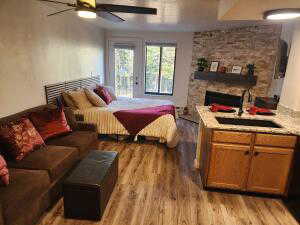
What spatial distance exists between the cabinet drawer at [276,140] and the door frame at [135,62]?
489cm

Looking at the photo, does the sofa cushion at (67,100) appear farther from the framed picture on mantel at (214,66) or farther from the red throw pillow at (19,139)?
the framed picture on mantel at (214,66)

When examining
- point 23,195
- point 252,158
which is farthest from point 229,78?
point 23,195

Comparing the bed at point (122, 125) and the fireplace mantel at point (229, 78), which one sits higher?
the fireplace mantel at point (229, 78)

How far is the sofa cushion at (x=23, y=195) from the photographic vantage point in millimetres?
1725

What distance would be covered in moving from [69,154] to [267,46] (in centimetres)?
475

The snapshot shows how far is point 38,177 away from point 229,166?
7.06ft

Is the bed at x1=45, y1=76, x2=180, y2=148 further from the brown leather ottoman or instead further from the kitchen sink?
the brown leather ottoman

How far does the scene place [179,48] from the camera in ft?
21.4

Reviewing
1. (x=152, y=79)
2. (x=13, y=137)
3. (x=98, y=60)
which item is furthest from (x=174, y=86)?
(x=13, y=137)

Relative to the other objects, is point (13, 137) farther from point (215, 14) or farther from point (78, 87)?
point (215, 14)

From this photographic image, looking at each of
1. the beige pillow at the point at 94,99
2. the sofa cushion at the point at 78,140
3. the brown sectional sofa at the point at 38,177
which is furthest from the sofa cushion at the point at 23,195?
the beige pillow at the point at 94,99

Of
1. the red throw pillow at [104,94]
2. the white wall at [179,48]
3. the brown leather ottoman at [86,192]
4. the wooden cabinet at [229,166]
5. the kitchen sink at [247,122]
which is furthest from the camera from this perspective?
the white wall at [179,48]

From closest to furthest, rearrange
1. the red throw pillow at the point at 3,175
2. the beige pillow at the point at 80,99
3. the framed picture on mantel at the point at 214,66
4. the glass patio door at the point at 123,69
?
1. the red throw pillow at the point at 3,175
2. the beige pillow at the point at 80,99
3. the framed picture on mantel at the point at 214,66
4. the glass patio door at the point at 123,69

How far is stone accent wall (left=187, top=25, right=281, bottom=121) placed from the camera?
4.87 metres
